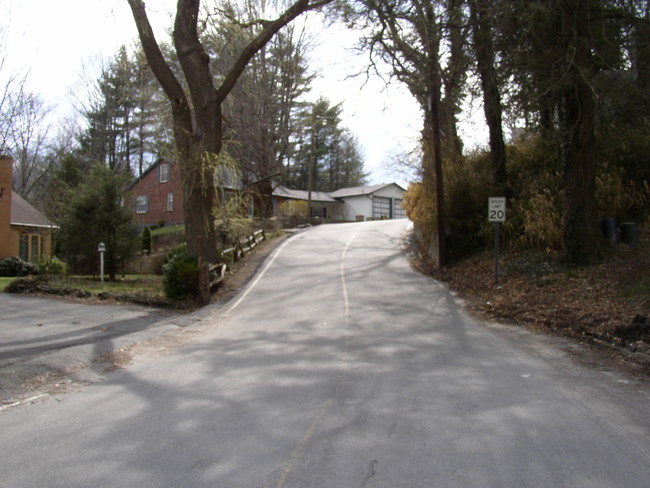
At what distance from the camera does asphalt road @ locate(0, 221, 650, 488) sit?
4262mm

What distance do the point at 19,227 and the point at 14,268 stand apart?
4821mm

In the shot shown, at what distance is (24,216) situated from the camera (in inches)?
1326

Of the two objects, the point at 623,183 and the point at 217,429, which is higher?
the point at 623,183

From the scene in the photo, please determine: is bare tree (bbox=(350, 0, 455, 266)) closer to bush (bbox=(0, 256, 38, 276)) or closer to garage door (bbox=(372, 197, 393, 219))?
bush (bbox=(0, 256, 38, 276))

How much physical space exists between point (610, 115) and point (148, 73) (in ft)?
74.7

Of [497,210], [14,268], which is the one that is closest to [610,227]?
[497,210]

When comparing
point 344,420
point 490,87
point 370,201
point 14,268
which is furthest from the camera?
point 370,201

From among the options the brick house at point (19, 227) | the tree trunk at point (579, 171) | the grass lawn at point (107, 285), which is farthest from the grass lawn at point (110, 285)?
the tree trunk at point (579, 171)

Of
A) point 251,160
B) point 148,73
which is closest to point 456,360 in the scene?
point 148,73

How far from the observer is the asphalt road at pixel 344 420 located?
4.26 metres

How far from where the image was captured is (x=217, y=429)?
5301 mm

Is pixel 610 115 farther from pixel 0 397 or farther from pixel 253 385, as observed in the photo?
pixel 0 397

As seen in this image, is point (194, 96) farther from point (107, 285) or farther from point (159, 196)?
point (159, 196)

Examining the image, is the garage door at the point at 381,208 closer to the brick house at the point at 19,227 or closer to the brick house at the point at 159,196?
the brick house at the point at 159,196
